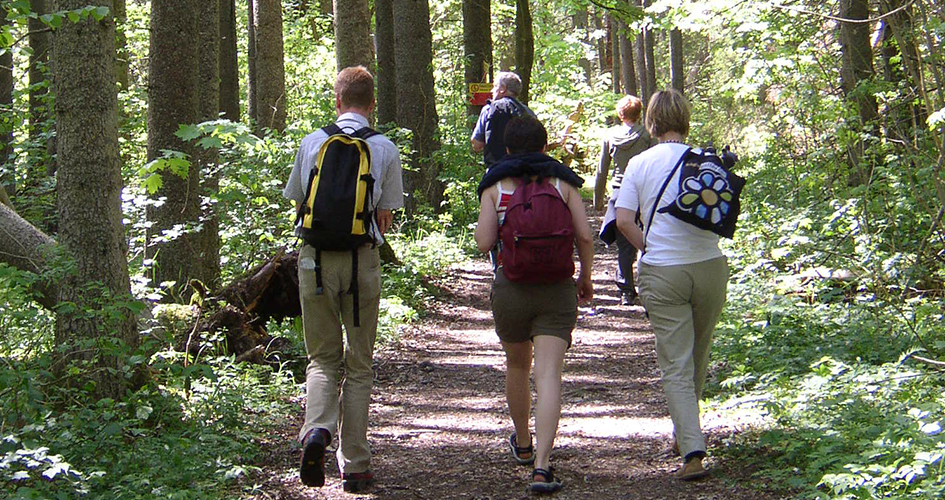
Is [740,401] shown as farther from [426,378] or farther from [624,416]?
[426,378]

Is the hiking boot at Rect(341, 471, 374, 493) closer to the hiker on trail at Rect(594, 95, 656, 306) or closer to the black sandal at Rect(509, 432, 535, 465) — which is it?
the black sandal at Rect(509, 432, 535, 465)

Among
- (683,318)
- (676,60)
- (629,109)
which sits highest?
(676,60)

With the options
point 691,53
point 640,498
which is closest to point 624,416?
point 640,498

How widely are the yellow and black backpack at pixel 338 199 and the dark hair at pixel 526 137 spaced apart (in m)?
0.80

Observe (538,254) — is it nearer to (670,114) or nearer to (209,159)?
(670,114)

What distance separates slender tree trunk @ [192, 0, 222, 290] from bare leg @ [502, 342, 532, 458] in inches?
Answer: 165

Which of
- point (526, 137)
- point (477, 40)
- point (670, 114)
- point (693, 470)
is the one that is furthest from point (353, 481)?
point (477, 40)

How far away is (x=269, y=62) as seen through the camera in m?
17.0

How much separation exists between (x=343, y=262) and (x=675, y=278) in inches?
69.6

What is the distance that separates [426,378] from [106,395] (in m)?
3.00

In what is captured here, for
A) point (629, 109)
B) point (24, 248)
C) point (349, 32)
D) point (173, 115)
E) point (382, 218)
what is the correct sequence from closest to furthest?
point (382, 218)
point (24, 248)
point (173, 115)
point (629, 109)
point (349, 32)

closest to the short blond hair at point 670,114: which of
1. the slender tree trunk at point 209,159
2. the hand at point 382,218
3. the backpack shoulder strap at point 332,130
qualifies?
the hand at point 382,218

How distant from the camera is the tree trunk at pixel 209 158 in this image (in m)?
8.59

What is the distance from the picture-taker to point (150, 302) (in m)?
7.85
